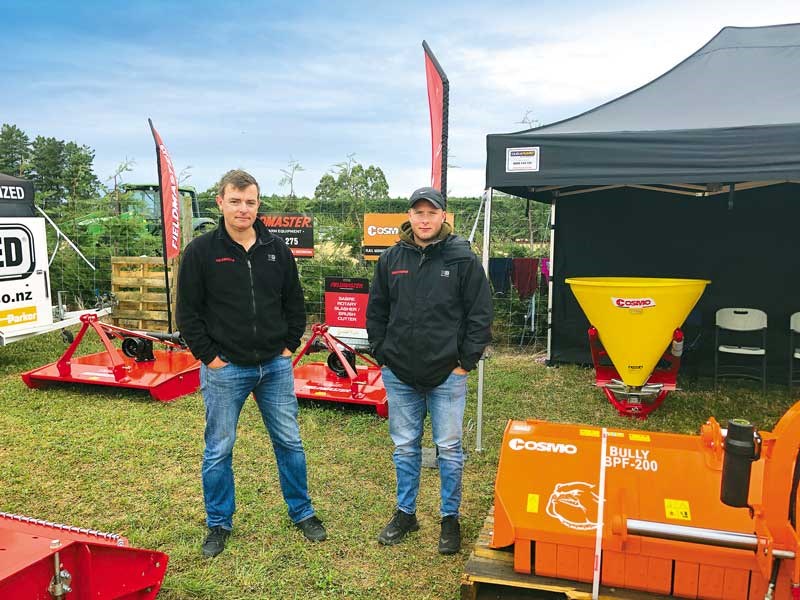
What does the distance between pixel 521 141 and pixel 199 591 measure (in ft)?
10.8

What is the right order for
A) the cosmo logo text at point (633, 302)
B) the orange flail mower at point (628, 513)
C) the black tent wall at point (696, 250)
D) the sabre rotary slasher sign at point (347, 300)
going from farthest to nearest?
the sabre rotary slasher sign at point (347, 300) → the black tent wall at point (696, 250) → the cosmo logo text at point (633, 302) → the orange flail mower at point (628, 513)

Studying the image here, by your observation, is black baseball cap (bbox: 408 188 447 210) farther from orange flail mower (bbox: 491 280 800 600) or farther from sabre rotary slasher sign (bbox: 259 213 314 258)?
sabre rotary slasher sign (bbox: 259 213 314 258)

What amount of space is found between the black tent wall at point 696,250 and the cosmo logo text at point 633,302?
7.60 feet

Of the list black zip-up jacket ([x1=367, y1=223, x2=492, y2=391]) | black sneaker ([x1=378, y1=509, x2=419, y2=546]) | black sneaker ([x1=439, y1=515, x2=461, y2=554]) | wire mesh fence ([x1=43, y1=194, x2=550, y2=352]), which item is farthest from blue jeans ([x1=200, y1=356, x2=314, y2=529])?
wire mesh fence ([x1=43, y1=194, x2=550, y2=352])

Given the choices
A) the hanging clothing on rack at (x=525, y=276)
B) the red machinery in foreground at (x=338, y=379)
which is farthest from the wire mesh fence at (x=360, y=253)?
the red machinery in foreground at (x=338, y=379)

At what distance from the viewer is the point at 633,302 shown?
501 centimetres

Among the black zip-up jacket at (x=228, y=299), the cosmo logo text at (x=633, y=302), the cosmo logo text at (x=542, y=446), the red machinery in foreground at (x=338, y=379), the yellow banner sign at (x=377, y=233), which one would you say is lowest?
the red machinery in foreground at (x=338, y=379)

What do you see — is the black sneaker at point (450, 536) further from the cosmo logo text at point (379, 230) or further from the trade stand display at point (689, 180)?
the cosmo logo text at point (379, 230)

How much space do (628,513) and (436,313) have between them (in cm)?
117

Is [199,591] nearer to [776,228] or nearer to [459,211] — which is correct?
[776,228]

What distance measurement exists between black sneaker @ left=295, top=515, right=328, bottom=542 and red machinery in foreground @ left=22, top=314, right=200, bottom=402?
285 cm

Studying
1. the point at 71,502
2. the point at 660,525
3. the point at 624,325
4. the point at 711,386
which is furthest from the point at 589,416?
the point at 71,502

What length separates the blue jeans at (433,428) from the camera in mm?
3096

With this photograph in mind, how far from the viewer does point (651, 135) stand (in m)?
4.08
